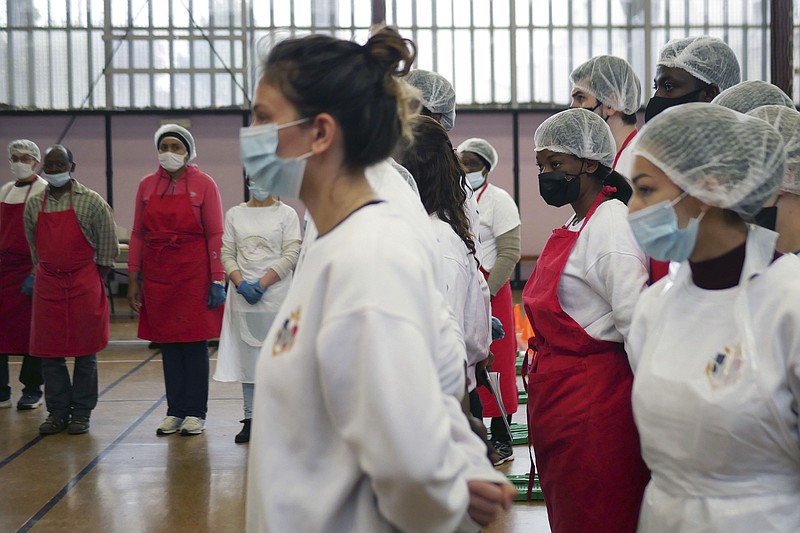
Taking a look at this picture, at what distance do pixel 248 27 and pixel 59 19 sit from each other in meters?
2.33

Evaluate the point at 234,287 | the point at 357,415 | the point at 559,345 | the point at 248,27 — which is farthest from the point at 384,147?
the point at 248,27

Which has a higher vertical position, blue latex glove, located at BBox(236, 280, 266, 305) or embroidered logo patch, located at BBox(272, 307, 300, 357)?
embroidered logo patch, located at BBox(272, 307, 300, 357)

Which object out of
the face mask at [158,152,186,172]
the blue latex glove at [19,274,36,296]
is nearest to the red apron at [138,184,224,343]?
the face mask at [158,152,186,172]

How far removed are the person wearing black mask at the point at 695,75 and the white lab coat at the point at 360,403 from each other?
1908 millimetres

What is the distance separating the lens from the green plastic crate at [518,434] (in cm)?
446

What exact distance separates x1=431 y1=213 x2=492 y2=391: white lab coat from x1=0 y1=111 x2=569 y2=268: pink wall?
9.03 meters

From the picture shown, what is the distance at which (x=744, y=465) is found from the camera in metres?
1.50

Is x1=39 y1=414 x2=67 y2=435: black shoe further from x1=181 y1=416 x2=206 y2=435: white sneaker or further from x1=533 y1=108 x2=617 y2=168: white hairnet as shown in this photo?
x1=533 y1=108 x2=617 y2=168: white hairnet

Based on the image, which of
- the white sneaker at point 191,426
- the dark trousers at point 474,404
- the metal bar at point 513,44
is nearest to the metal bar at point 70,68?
the metal bar at point 513,44

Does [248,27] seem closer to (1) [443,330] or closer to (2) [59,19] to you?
(2) [59,19]

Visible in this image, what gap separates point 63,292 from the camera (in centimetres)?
463

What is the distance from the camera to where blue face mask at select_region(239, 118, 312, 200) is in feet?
4.36

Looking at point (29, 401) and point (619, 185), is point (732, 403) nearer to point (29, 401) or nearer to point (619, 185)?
point (619, 185)

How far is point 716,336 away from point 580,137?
1088mm
